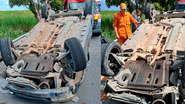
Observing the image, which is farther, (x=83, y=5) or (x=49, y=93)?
(x=83, y=5)

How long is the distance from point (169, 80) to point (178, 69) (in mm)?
300

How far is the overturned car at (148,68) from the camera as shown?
2887 mm

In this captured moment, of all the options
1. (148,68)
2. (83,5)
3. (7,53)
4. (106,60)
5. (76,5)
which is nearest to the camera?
(148,68)

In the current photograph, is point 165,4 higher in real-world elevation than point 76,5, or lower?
higher

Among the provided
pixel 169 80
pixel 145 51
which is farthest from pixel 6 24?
pixel 169 80

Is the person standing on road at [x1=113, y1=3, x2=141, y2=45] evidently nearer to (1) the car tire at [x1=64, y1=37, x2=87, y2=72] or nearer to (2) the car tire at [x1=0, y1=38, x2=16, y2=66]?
(1) the car tire at [x1=64, y1=37, x2=87, y2=72]

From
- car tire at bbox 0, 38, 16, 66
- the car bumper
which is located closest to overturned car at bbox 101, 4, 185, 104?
the car bumper

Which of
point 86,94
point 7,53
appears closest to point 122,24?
point 86,94

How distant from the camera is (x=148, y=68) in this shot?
11.0 feet

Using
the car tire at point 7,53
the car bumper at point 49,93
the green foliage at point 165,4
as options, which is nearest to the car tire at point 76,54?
the car bumper at point 49,93

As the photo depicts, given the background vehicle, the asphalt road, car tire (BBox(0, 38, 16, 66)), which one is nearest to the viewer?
the asphalt road

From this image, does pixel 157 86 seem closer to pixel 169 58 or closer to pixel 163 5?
pixel 169 58

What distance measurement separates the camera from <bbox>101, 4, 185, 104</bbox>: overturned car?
9.47ft

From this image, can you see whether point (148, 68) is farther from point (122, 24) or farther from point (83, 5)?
point (83, 5)
